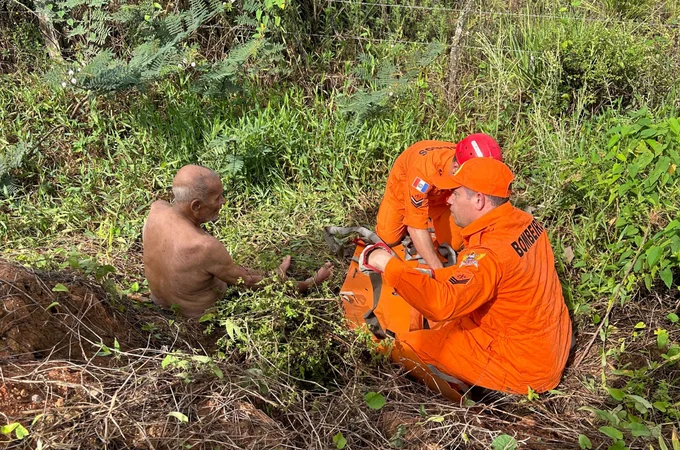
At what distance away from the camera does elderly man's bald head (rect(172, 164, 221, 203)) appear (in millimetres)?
3020

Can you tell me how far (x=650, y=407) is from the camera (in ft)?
8.34

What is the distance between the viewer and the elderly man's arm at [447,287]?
2.36 m

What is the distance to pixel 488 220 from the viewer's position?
2.62 m

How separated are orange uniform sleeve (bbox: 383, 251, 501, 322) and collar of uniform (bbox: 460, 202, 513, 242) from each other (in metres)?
0.17

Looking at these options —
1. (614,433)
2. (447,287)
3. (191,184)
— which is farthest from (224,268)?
(614,433)

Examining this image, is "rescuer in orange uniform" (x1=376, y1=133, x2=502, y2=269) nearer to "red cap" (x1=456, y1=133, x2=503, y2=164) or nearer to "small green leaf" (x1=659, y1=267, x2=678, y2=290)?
"red cap" (x1=456, y1=133, x2=503, y2=164)

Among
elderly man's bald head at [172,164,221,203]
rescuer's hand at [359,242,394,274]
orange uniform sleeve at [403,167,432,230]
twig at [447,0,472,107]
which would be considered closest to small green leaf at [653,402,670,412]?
rescuer's hand at [359,242,394,274]

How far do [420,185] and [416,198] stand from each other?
4.3 inches

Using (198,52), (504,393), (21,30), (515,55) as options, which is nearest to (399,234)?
(504,393)

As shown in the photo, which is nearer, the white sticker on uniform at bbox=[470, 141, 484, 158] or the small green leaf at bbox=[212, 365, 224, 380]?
the small green leaf at bbox=[212, 365, 224, 380]

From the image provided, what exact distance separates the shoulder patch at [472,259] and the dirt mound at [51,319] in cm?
178

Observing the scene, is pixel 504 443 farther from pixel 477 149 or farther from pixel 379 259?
pixel 477 149

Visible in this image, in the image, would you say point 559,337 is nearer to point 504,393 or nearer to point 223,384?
point 504,393

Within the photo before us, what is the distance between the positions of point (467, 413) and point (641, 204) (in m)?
1.96
